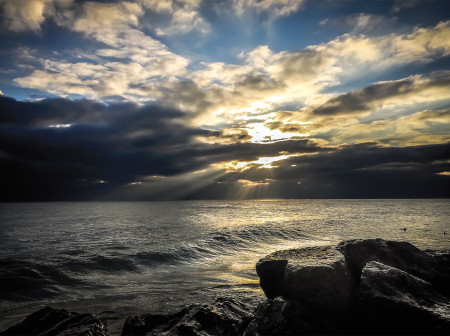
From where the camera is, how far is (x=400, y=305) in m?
4.96

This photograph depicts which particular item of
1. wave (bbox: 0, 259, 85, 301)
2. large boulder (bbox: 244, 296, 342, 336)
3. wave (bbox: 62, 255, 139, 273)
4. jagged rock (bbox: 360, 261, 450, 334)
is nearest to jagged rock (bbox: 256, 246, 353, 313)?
large boulder (bbox: 244, 296, 342, 336)

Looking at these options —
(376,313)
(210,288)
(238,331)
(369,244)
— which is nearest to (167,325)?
(238,331)

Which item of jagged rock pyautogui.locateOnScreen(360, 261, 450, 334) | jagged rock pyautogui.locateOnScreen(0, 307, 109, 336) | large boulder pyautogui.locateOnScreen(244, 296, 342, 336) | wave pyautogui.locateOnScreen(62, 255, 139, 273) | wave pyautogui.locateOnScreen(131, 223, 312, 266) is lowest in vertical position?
wave pyautogui.locateOnScreen(131, 223, 312, 266)

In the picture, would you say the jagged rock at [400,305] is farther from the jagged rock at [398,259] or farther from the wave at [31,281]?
the wave at [31,281]

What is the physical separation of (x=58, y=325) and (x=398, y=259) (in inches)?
377

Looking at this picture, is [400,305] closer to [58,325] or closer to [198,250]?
[58,325]

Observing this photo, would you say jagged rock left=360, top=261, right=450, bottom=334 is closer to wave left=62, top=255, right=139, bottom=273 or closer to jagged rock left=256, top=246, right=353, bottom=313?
jagged rock left=256, top=246, right=353, bottom=313

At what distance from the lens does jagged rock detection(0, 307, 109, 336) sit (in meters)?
5.96

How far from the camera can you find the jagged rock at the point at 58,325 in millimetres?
5961

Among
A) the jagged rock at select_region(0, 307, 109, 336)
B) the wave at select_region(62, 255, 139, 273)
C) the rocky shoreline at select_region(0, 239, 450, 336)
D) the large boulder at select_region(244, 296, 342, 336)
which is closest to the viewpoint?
the rocky shoreline at select_region(0, 239, 450, 336)

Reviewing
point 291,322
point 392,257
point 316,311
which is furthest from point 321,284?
point 392,257

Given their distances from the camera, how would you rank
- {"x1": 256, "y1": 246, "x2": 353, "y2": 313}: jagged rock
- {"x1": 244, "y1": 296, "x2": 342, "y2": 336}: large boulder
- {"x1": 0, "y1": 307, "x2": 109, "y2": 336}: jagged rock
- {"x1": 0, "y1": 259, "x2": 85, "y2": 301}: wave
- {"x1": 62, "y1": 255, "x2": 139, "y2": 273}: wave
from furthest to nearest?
1. {"x1": 62, "y1": 255, "x2": 139, "y2": 273}: wave
2. {"x1": 0, "y1": 259, "x2": 85, "y2": 301}: wave
3. {"x1": 0, "y1": 307, "x2": 109, "y2": 336}: jagged rock
4. {"x1": 256, "y1": 246, "x2": 353, "y2": 313}: jagged rock
5. {"x1": 244, "y1": 296, "x2": 342, "y2": 336}: large boulder

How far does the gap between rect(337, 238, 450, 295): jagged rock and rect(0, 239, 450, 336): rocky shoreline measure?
0.06 meters

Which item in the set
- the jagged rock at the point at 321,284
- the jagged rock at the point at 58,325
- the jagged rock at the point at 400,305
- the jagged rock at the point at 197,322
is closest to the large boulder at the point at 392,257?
the jagged rock at the point at 321,284
